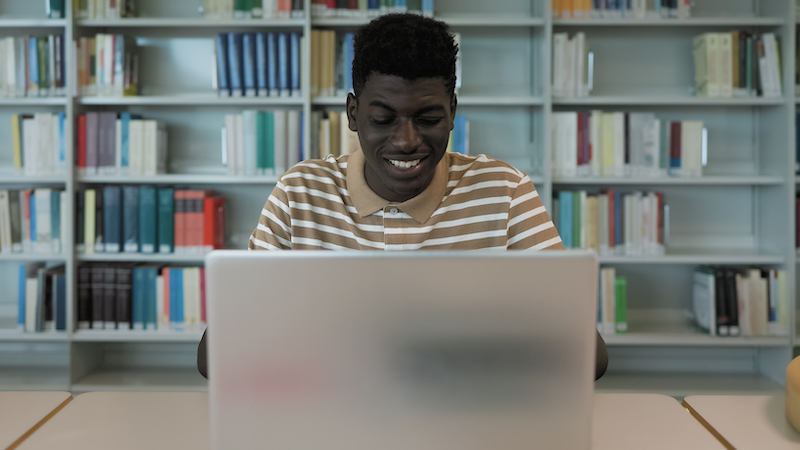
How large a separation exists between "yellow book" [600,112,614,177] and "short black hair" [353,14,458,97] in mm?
1641

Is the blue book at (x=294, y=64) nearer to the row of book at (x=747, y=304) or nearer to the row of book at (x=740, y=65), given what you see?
the row of book at (x=740, y=65)

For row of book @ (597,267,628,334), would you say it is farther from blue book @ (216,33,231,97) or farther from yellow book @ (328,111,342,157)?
blue book @ (216,33,231,97)

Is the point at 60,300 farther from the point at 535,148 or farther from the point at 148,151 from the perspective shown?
the point at 535,148

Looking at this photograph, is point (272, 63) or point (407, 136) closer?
point (407, 136)

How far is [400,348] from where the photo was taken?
1.66 feet

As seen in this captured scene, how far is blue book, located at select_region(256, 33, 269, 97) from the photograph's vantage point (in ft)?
8.16

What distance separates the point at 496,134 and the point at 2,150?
7.39 feet

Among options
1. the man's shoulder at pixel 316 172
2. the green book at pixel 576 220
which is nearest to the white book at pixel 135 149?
the man's shoulder at pixel 316 172

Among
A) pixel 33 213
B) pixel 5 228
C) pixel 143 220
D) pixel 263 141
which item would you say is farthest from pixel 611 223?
pixel 5 228

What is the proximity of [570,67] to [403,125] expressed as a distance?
5.68 ft

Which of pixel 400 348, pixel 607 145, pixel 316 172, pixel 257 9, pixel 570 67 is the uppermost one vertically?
pixel 257 9

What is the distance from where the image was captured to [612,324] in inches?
99.6

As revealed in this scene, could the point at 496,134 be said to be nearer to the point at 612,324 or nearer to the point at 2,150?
the point at 612,324

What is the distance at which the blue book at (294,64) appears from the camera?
2.50 meters
